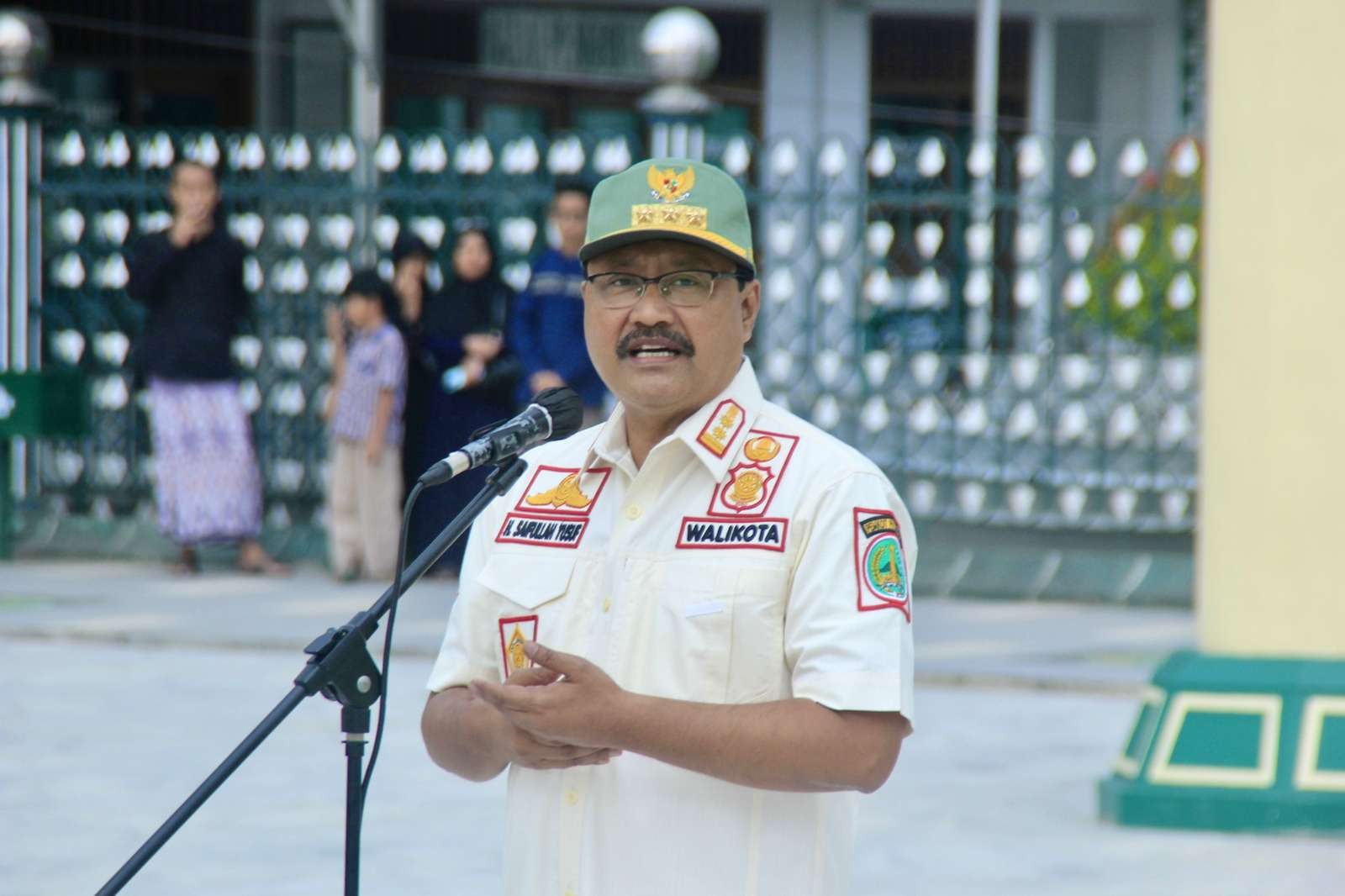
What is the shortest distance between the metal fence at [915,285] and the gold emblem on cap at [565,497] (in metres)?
7.19

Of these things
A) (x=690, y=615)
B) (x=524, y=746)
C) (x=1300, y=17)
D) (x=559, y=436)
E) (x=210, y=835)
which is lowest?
(x=210, y=835)

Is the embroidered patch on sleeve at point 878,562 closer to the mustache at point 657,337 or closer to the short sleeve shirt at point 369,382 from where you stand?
the mustache at point 657,337

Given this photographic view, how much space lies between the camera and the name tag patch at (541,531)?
265 centimetres

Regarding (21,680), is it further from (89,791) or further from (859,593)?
(859,593)

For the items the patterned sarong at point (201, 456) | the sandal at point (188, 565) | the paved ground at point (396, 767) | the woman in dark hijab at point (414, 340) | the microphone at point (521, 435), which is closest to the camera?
the microphone at point (521, 435)

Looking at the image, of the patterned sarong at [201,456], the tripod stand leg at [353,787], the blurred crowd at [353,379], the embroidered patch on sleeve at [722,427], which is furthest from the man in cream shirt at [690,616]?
the patterned sarong at [201,456]

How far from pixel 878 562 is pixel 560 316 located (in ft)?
22.6

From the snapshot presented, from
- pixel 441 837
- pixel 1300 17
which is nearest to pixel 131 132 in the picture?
pixel 441 837

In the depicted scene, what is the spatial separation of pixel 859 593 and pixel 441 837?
12.1 feet

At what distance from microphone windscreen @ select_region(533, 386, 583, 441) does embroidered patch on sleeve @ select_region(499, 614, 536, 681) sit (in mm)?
263

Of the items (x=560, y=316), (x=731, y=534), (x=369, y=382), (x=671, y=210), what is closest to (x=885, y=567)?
(x=731, y=534)

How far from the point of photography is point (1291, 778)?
5.87 meters

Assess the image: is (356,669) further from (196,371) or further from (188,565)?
(188,565)

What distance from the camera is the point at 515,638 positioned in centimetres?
265
